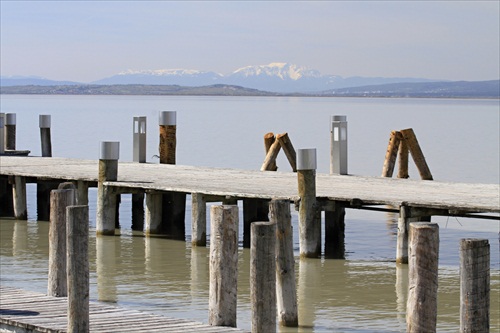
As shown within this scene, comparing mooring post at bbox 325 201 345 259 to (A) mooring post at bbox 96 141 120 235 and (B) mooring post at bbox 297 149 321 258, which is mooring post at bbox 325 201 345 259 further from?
(A) mooring post at bbox 96 141 120 235

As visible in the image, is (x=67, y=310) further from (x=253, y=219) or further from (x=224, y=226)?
(x=253, y=219)

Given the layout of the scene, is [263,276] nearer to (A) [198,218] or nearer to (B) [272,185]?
(A) [198,218]

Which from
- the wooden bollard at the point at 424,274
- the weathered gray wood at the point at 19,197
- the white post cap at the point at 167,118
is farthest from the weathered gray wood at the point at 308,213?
the wooden bollard at the point at 424,274

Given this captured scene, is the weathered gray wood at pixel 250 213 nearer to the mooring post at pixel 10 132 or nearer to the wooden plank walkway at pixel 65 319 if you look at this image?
the wooden plank walkway at pixel 65 319

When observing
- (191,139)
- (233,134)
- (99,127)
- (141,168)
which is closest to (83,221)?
(141,168)

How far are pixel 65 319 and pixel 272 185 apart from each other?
9.44m

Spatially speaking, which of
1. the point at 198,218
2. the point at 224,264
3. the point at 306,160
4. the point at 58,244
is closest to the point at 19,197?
the point at 198,218

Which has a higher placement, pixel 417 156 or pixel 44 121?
pixel 44 121

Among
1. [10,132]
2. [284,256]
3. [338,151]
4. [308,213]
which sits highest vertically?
[10,132]

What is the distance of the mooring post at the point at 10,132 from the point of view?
30.6 metres

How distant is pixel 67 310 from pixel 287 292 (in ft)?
8.43

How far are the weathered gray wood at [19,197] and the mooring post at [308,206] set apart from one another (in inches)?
283

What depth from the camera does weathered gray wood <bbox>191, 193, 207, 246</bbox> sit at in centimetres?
1938

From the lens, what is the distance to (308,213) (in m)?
18.1
